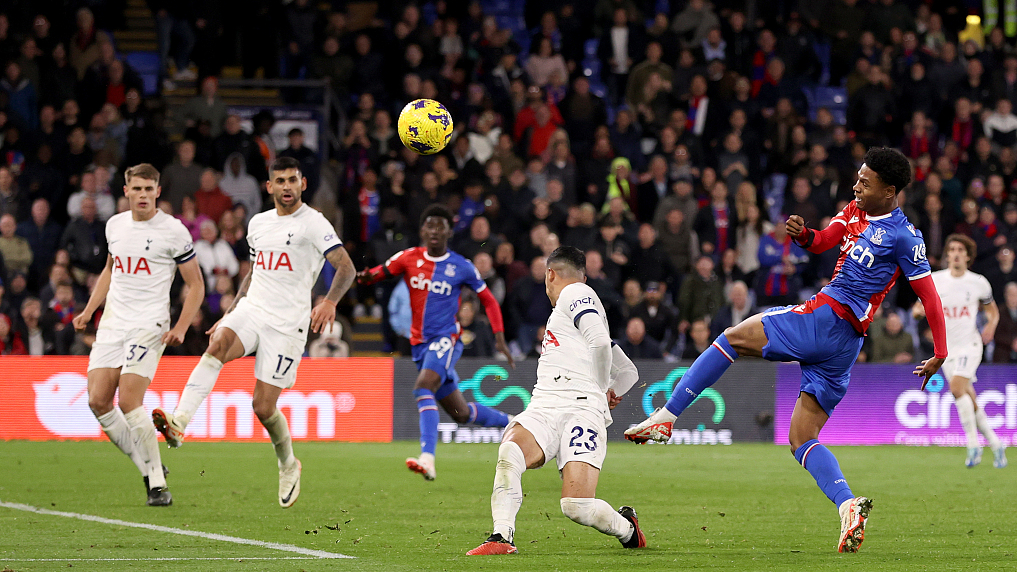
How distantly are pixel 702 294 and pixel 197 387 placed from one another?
33.1ft

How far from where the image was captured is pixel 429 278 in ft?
39.5

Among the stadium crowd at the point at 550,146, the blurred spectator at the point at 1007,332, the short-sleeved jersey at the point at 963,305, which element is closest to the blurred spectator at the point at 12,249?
the stadium crowd at the point at 550,146

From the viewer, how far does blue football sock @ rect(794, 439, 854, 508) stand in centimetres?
758

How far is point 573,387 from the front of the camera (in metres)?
7.14

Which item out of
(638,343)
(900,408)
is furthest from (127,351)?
(900,408)

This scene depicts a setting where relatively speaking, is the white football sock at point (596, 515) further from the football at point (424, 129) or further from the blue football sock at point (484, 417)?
the blue football sock at point (484, 417)

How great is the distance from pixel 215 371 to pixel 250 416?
7.48m

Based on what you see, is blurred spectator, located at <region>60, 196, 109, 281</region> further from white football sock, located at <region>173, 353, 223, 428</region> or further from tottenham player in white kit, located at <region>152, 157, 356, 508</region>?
white football sock, located at <region>173, 353, 223, 428</region>

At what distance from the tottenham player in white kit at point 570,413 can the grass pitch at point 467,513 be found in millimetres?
261

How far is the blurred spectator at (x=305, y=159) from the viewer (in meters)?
18.5

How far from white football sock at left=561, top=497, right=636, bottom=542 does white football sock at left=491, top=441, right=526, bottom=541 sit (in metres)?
0.28

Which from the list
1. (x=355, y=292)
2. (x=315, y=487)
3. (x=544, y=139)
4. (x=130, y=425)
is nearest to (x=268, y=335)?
(x=130, y=425)

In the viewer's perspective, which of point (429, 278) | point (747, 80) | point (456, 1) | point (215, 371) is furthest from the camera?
point (456, 1)

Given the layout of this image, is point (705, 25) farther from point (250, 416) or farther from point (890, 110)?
point (250, 416)
